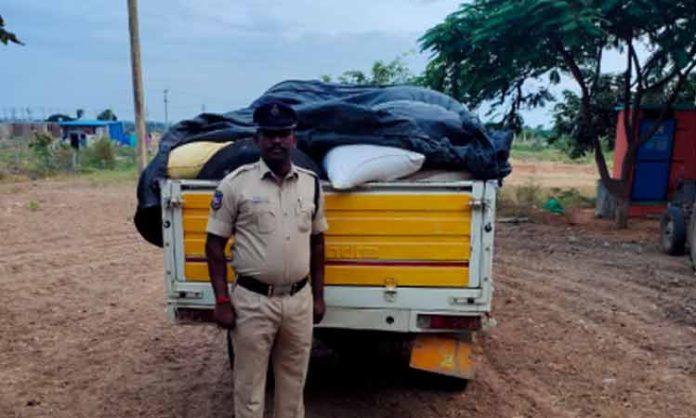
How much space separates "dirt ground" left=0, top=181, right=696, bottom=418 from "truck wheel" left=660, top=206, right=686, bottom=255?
7.7 inches

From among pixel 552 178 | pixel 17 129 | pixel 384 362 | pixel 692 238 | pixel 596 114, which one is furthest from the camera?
pixel 17 129

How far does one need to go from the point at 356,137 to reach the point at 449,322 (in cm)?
123

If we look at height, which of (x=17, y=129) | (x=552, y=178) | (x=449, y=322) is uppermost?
(x=449, y=322)

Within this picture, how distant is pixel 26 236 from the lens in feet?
34.1

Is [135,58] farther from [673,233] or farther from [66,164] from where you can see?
[66,164]

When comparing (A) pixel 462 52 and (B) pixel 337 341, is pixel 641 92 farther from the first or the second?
(B) pixel 337 341

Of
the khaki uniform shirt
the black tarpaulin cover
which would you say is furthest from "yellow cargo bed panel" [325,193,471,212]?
the khaki uniform shirt

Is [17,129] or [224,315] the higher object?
[224,315]

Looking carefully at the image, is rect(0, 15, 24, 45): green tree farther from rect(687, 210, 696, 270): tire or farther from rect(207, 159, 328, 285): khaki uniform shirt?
rect(687, 210, 696, 270): tire

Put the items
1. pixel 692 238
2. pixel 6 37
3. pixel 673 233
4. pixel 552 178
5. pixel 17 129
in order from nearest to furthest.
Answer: pixel 6 37 → pixel 692 238 → pixel 673 233 → pixel 552 178 → pixel 17 129

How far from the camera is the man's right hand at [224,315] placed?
10.3 ft

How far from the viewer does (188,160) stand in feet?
12.6

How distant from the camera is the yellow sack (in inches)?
150

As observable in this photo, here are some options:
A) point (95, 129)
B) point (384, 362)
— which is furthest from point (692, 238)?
point (95, 129)
